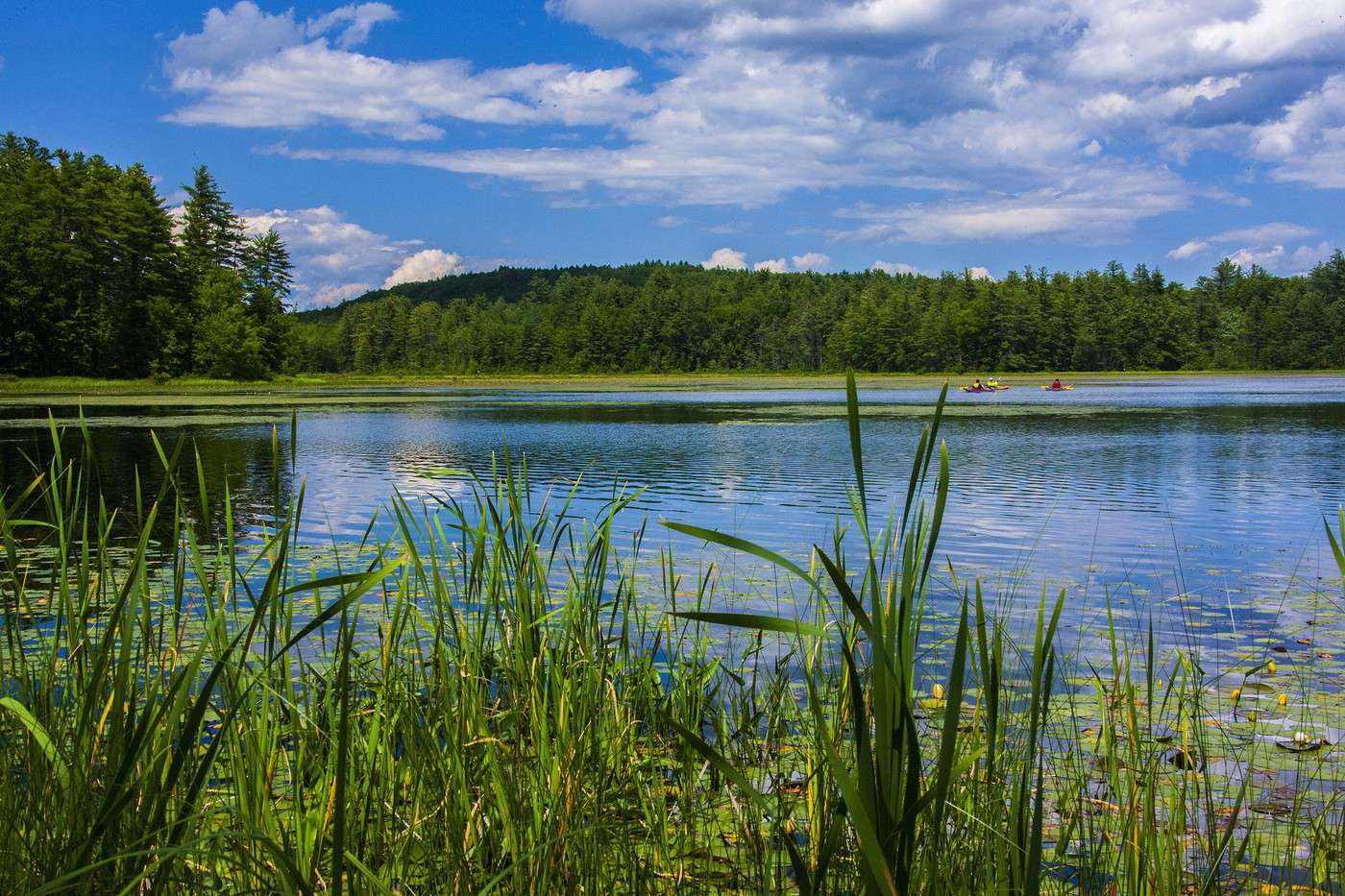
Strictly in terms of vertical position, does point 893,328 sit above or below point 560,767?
above

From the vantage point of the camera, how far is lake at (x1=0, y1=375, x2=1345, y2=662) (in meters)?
10.1

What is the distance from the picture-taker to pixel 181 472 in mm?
22344

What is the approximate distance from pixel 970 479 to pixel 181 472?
53.6 feet

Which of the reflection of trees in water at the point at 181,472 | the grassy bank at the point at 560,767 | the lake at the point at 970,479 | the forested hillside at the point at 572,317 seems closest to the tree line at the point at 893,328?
the forested hillside at the point at 572,317

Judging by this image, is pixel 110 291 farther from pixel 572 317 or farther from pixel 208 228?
pixel 572 317

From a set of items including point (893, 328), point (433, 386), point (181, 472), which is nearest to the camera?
point (181, 472)

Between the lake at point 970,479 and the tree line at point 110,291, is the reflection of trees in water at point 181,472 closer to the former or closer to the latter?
the lake at point 970,479

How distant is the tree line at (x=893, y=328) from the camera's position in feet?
449

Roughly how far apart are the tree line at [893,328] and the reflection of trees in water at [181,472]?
95746mm

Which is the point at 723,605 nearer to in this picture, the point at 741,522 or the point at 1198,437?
the point at 741,522

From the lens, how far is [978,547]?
41.8 feet

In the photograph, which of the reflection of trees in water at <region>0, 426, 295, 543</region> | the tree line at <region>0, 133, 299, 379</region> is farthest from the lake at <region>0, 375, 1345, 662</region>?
the tree line at <region>0, 133, 299, 379</region>

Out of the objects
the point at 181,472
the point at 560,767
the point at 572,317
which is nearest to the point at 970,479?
the point at 181,472

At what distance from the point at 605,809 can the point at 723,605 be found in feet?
14.9
